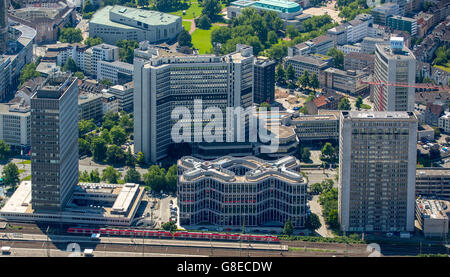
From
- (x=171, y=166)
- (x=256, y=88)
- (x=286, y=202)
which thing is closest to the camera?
(x=286, y=202)

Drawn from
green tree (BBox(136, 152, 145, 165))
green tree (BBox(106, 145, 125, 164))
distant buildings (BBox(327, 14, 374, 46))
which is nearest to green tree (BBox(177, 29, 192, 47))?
distant buildings (BBox(327, 14, 374, 46))

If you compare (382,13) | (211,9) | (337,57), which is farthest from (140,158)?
(382,13)

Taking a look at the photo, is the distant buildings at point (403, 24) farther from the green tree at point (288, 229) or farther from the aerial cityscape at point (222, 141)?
the green tree at point (288, 229)

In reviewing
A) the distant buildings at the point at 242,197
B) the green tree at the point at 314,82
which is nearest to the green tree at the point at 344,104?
the green tree at the point at 314,82

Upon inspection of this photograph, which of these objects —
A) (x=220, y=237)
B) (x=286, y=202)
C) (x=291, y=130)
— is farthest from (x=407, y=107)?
(x=220, y=237)

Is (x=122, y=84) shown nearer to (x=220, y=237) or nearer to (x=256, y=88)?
(x=256, y=88)

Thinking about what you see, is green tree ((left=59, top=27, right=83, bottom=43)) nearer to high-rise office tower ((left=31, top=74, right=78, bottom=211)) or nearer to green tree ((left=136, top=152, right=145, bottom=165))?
green tree ((left=136, top=152, right=145, bottom=165))

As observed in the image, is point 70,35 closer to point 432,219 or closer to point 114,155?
Result: point 114,155
